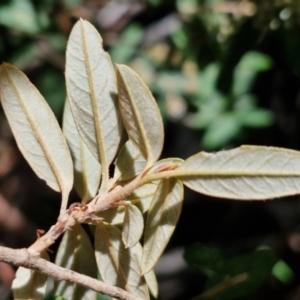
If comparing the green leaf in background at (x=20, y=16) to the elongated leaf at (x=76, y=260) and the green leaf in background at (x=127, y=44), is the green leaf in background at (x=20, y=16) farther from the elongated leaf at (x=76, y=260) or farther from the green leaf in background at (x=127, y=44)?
the elongated leaf at (x=76, y=260)

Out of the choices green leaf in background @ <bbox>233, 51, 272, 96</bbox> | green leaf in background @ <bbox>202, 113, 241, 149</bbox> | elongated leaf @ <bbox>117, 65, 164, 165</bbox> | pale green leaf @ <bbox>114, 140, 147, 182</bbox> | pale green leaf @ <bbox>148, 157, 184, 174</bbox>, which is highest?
elongated leaf @ <bbox>117, 65, 164, 165</bbox>

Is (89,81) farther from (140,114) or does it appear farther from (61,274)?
(61,274)

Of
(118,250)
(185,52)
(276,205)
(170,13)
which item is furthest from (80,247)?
(276,205)

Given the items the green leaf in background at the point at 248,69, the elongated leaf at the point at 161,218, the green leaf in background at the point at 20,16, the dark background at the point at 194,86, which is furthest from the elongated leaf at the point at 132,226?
the green leaf in background at the point at 20,16

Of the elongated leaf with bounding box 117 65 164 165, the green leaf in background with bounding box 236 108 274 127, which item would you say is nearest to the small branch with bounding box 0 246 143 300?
the elongated leaf with bounding box 117 65 164 165

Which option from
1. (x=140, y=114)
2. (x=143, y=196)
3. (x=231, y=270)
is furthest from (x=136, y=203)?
(x=231, y=270)

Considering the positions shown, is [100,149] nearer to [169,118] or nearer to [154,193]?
[154,193]

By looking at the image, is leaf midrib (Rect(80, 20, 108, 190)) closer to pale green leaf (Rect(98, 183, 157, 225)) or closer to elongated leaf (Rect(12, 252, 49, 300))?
pale green leaf (Rect(98, 183, 157, 225))
